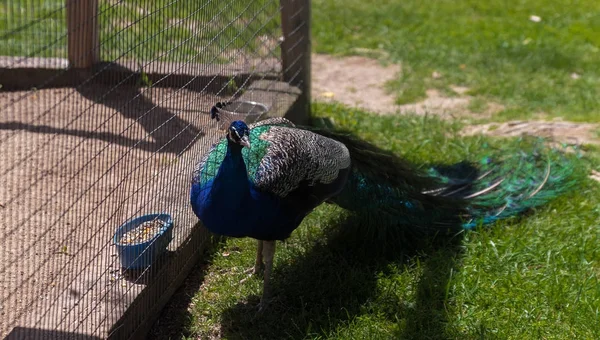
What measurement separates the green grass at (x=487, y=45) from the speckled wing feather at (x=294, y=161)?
3.02 m

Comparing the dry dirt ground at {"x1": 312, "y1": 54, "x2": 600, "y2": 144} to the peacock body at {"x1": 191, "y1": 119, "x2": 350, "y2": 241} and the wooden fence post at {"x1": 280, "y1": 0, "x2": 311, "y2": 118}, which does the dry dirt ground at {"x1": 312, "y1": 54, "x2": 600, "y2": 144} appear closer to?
the wooden fence post at {"x1": 280, "y1": 0, "x2": 311, "y2": 118}

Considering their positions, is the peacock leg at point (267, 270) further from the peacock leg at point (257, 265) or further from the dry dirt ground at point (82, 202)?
the dry dirt ground at point (82, 202)

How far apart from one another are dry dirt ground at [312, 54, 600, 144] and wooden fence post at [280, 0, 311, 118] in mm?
893

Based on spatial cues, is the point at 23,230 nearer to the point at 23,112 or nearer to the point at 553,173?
the point at 23,112

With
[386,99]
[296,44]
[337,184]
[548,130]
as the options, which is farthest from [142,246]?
[386,99]

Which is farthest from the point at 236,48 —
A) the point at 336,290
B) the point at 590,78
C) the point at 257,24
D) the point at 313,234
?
the point at 590,78

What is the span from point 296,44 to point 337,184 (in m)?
2.05

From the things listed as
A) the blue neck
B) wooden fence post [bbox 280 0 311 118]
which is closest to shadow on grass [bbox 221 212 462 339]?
the blue neck

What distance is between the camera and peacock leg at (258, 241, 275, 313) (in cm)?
349

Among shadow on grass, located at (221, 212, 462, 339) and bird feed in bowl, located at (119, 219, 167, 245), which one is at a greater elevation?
bird feed in bowl, located at (119, 219, 167, 245)

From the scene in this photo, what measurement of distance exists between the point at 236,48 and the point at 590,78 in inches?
166

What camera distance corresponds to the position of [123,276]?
321 cm

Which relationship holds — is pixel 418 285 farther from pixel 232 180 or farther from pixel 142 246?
pixel 142 246

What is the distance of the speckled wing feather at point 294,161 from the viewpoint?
322cm
